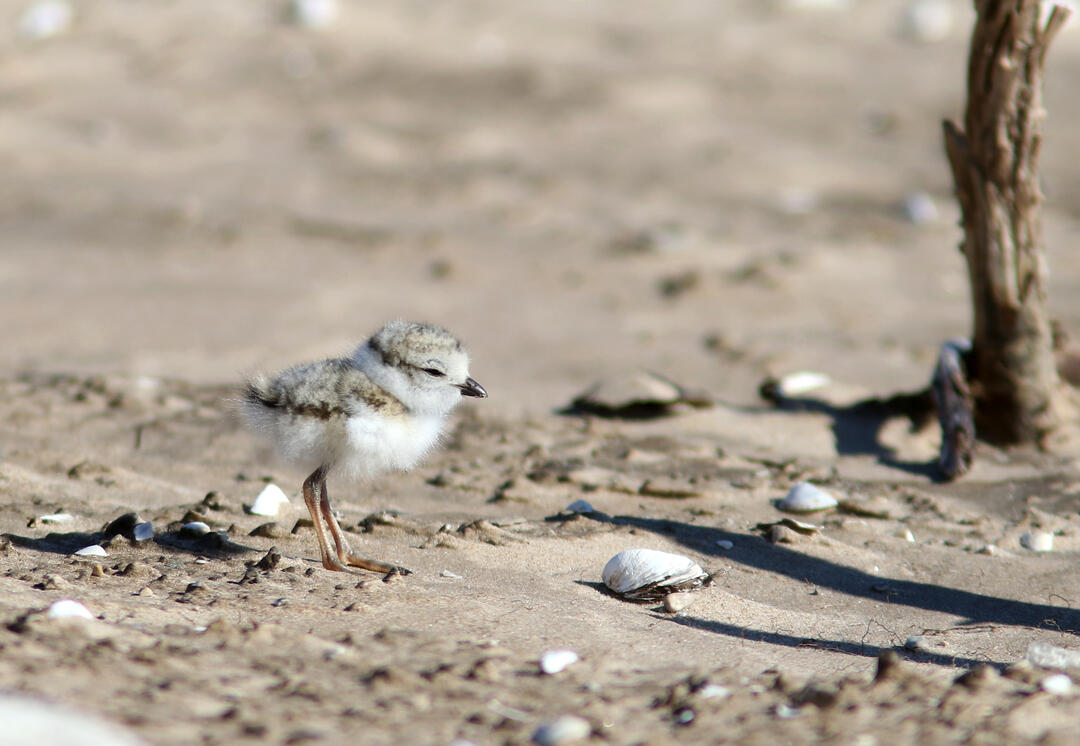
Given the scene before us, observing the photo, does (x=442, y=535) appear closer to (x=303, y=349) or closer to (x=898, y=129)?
(x=303, y=349)

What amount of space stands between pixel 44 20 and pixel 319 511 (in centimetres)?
969

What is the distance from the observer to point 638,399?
6.11 m

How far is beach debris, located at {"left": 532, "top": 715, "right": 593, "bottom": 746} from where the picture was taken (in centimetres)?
271

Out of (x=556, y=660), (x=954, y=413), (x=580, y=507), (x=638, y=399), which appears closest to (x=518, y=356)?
(x=638, y=399)

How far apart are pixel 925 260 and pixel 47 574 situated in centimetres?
719

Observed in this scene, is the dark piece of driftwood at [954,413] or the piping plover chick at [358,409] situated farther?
the dark piece of driftwood at [954,413]

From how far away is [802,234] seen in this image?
942 centimetres

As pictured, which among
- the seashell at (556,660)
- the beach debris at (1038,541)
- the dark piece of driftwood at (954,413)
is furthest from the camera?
the dark piece of driftwood at (954,413)

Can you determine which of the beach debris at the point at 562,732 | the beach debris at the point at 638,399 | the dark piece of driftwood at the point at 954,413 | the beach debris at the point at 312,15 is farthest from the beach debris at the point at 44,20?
the beach debris at the point at 562,732

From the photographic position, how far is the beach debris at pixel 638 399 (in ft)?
20.1

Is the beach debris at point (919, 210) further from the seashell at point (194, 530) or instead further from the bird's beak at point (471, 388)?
the seashell at point (194, 530)

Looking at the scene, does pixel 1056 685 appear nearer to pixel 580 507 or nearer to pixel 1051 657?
pixel 1051 657

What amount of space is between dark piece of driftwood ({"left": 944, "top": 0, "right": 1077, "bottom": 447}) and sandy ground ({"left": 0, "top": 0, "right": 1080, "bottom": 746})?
316mm

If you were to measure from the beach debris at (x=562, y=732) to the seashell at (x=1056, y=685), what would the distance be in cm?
119
